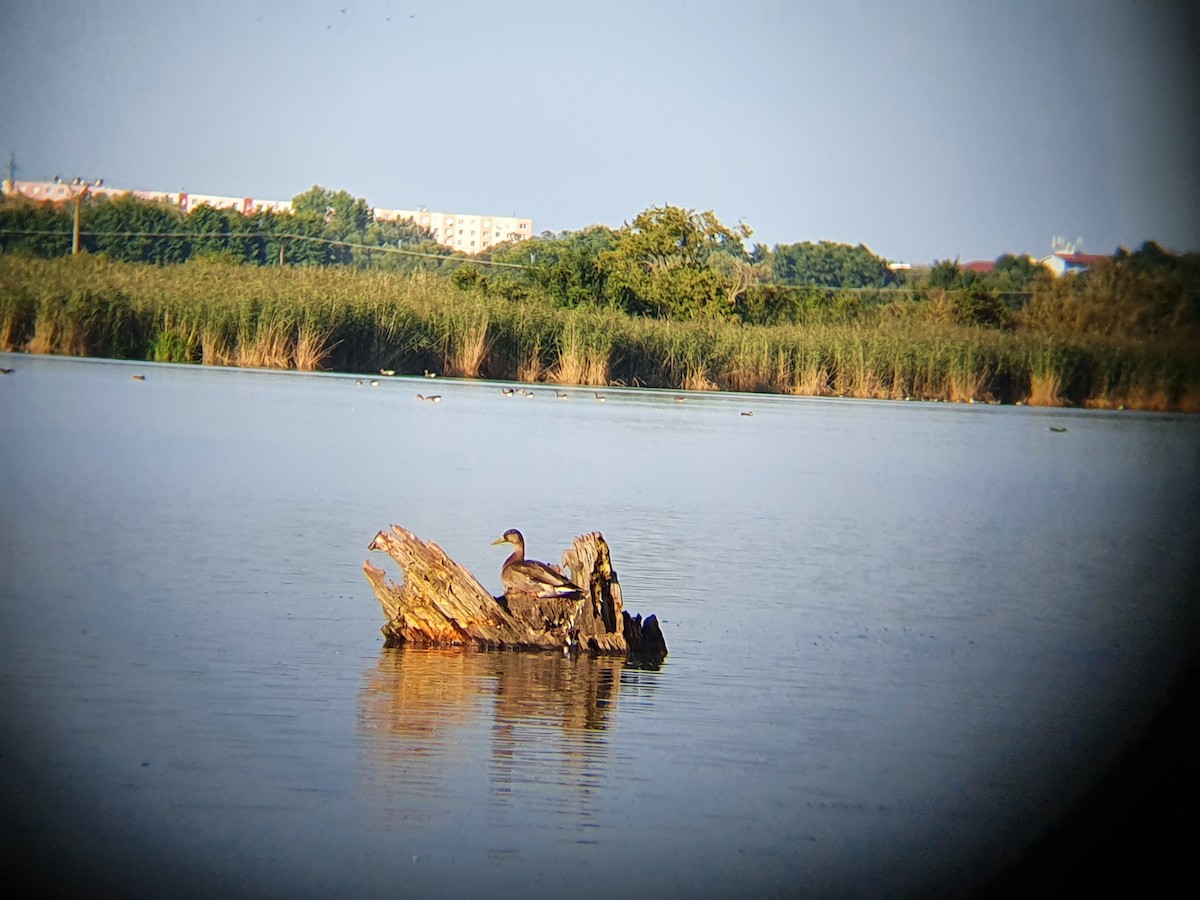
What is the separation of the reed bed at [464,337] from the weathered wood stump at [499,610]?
17.0 meters

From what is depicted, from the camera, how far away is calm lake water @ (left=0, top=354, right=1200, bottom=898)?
4.76m

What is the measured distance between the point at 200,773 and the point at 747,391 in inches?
1088

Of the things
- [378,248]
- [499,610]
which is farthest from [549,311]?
[499,610]

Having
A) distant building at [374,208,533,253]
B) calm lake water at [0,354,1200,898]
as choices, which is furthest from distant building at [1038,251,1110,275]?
distant building at [374,208,533,253]

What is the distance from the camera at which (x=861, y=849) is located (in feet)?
16.5

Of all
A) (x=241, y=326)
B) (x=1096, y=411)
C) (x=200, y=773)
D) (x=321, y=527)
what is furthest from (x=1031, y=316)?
(x=200, y=773)

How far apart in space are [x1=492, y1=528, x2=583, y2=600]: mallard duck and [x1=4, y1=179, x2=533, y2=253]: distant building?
65.8ft

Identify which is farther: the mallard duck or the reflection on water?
the mallard duck

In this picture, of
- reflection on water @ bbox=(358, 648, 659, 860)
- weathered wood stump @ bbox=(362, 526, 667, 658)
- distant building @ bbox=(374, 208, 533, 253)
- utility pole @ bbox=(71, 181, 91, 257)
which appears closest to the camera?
reflection on water @ bbox=(358, 648, 659, 860)

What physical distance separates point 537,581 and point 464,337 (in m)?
23.0

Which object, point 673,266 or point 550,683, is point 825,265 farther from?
point 550,683

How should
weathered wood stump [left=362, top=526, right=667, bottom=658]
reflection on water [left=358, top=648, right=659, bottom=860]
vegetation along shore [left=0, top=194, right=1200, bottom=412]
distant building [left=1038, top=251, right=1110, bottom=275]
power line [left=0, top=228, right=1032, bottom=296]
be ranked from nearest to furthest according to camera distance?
1. reflection on water [left=358, top=648, right=659, bottom=860]
2. weathered wood stump [left=362, top=526, right=667, bottom=658]
3. distant building [left=1038, top=251, right=1110, bottom=275]
4. vegetation along shore [left=0, top=194, right=1200, bottom=412]
5. power line [left=0, top=228, right=1032, bottom=296]

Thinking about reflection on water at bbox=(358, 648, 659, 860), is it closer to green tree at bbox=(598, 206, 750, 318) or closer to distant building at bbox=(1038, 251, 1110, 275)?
distant building at bbox=(1038, 251, 1110, 275)

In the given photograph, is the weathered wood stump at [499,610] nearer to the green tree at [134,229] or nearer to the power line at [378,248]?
the power line at [378,248]
